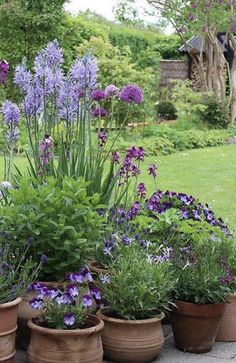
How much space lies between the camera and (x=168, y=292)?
4.06 meters

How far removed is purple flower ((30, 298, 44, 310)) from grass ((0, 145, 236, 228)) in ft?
13.9

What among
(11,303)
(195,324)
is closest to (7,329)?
(11,303)

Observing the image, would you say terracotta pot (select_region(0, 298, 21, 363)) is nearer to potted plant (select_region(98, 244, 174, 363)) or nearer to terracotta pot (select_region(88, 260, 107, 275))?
potted plant (select_region(98, 244, 174, 363))

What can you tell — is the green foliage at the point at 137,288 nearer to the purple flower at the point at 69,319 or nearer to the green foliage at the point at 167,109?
the purple flower at the point at 69,319

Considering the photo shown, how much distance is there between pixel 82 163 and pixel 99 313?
1.49 meters

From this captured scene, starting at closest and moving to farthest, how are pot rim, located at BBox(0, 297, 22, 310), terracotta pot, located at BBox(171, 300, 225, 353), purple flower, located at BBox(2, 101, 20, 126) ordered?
pot rim, located at BBox(0, 297, 22, 310)
terracotta pot, located at BBox(171, 300, 225, 353)
purple flower, located at BBox(2, 101, 20, 126)

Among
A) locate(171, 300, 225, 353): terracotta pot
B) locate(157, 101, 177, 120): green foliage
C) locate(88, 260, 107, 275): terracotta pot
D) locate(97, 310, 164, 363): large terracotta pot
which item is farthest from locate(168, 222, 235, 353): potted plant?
locate(157, 101, 177, 120): green foliage

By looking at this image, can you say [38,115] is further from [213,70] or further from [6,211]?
[213,70]

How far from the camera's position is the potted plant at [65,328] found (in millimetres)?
3551

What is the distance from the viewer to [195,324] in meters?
4.12

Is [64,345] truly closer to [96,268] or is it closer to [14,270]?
[14,270]

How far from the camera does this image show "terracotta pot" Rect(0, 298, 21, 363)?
11.5ft

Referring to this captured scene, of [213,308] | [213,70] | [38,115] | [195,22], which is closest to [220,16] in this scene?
[195,22]

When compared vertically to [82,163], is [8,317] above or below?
below
